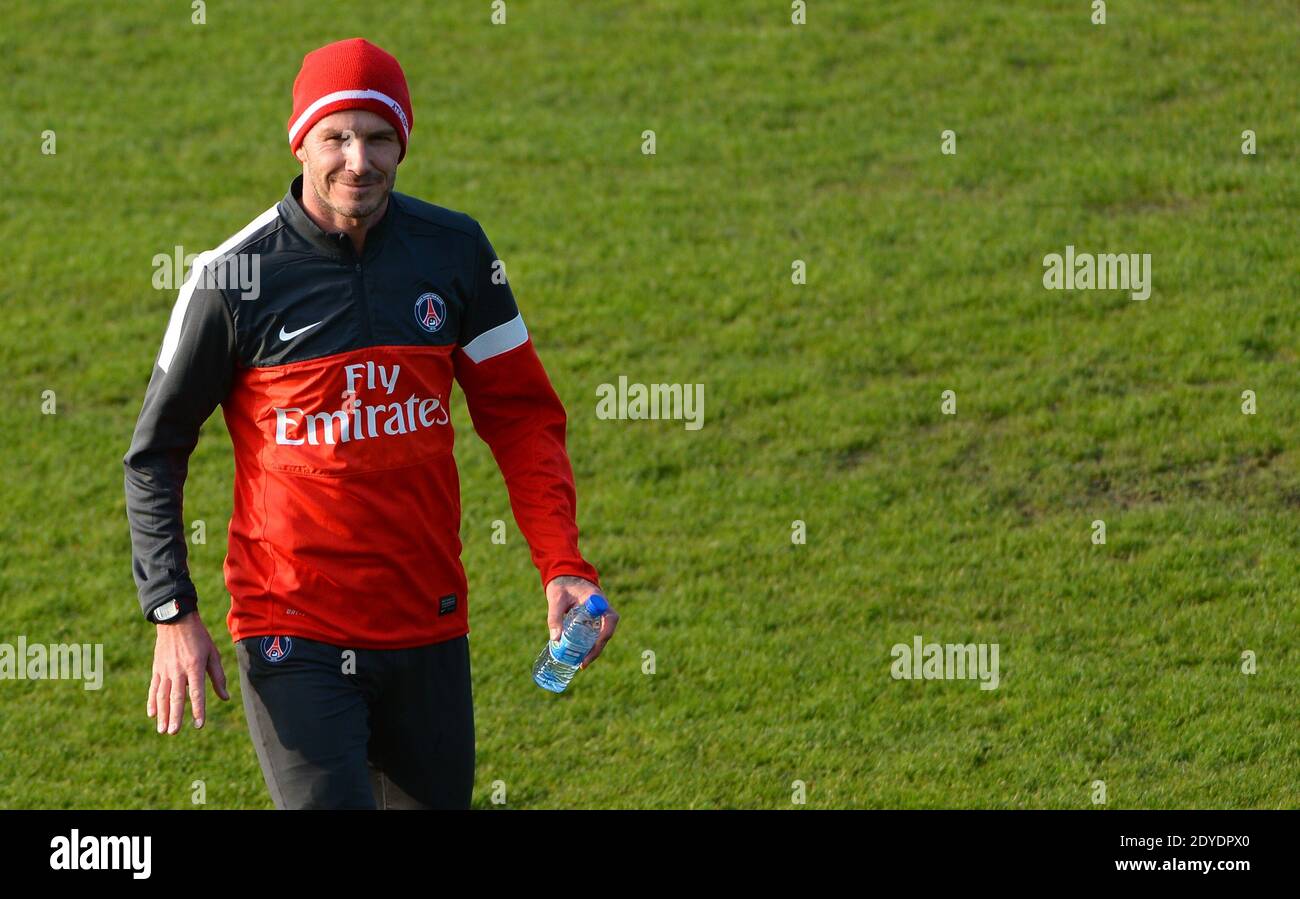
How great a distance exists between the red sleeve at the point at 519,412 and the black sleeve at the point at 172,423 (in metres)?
0.73

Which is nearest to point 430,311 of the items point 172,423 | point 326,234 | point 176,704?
point 326,234

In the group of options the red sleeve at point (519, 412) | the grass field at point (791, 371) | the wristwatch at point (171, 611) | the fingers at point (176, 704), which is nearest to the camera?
the fingers at point (176, 704)

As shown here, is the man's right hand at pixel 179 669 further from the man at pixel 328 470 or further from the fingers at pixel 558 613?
the fingers at pixel 558 613

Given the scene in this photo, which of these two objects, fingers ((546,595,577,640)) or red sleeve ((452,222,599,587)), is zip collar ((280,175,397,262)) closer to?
red sleeve ((452,222,599,587))

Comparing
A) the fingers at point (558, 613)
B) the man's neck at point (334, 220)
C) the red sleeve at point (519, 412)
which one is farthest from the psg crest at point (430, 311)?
the fingers at point (558, 613)

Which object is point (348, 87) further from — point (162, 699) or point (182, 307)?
point (162, 699)

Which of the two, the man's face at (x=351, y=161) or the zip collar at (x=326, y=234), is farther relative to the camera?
the zip collar at (x=326, y=234)

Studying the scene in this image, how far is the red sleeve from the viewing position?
4895 mm

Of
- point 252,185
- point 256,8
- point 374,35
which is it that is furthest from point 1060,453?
point 256,8

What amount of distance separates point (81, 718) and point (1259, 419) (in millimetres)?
6713

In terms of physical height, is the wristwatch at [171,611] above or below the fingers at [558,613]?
above

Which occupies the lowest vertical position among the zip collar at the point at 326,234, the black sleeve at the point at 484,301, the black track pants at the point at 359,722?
the black track pants at the point at 359,722

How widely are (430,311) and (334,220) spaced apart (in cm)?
36

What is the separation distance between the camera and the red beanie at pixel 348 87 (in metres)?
4.57
